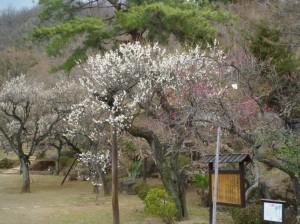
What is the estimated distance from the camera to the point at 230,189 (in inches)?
338

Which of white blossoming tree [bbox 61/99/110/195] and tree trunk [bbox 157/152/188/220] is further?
white blossoming tree [bbox 61/99/110/195]

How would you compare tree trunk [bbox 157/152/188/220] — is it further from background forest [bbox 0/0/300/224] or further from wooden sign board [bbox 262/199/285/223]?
wooden sign board [bbox 262/199/285/223]

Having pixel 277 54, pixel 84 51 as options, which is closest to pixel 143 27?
pixel 84 51

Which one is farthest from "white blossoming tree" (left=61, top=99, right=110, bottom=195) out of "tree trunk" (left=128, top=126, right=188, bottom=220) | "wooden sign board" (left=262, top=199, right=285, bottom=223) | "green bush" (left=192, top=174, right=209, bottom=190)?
"wooden sign board" (left=262, top=199, right=285, bottom=223)

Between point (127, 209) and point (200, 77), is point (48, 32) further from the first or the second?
point (127, 209)

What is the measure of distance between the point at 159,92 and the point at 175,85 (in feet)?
1.91

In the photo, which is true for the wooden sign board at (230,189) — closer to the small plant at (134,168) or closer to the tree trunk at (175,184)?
the tree trunk at (175,184)

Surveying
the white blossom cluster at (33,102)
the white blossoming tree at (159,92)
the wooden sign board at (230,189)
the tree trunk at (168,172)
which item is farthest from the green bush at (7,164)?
the wooden sign board at (230,189)

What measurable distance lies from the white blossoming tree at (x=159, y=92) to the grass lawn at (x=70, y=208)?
1579 mm

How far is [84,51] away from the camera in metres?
17.8

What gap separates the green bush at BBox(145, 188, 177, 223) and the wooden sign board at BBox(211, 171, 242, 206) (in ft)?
7.77

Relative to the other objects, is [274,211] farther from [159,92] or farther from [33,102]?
[33,102]

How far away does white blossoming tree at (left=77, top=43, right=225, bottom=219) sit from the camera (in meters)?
11.5

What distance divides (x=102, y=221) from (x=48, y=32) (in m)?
8.47
